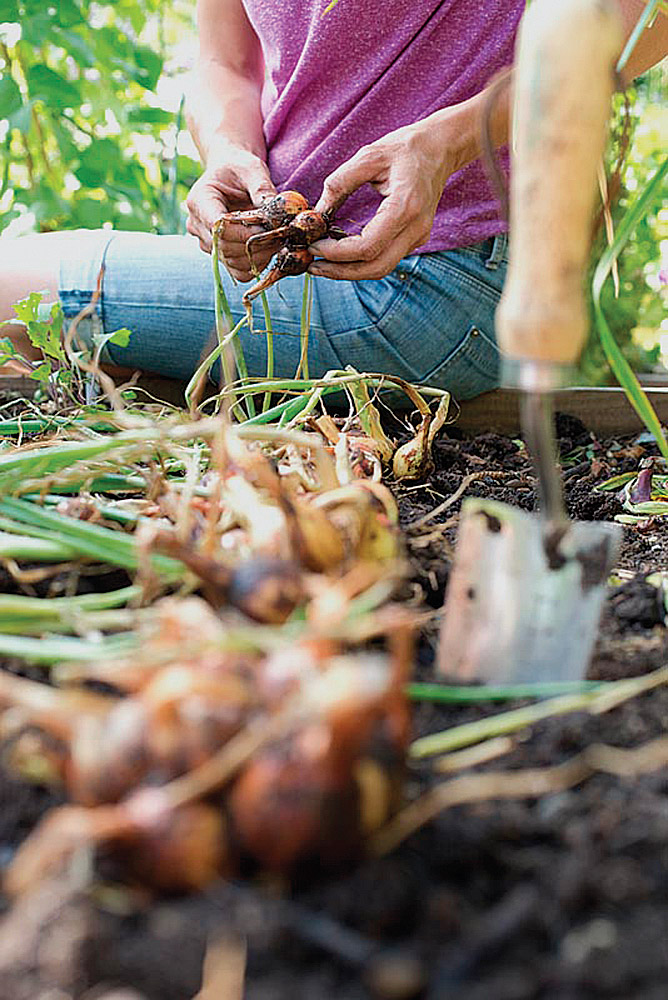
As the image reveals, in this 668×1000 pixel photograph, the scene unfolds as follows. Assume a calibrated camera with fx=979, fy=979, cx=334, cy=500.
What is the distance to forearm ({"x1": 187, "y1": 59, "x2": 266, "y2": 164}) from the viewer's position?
184 cm

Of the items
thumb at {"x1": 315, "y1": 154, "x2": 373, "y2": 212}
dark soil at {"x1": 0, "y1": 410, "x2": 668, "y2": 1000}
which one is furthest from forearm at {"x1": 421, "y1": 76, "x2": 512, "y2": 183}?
dark soil at {"x1": 0, "y1": 410, "x2": 668, "y2": 1000}

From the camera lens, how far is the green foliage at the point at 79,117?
2.26 m

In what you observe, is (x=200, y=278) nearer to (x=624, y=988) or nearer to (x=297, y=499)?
(x=297, y=499)

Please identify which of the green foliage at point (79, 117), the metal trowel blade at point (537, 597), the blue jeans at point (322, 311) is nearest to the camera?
the metal trowel blade at point (537, 597)

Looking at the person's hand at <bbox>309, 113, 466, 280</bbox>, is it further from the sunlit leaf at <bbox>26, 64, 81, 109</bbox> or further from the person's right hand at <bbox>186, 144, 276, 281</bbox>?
the sunlit leaf at <bbox>26, 64, 81, 109</bbox>

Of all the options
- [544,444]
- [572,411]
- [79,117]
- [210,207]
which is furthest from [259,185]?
[79,117]

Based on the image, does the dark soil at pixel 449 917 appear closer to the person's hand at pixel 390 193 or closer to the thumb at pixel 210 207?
the person's hand at pixel 390 193

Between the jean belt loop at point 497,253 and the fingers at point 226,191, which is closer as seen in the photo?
the fingers at point 226,191

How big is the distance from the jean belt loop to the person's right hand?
0.48 m

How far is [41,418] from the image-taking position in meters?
1.32

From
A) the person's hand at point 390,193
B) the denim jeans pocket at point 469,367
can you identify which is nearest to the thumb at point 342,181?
the person's hand at point 390,193

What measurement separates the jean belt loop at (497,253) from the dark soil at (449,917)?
1.36 metres

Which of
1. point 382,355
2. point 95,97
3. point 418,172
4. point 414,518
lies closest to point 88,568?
point 414,518

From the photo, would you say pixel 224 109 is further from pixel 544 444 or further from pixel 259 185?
pixel 544 444
